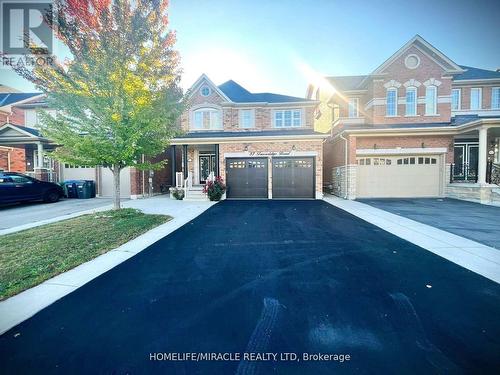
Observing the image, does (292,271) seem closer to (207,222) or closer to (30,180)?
(207,222)

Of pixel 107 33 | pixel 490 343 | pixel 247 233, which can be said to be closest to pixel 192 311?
pixel 490 343

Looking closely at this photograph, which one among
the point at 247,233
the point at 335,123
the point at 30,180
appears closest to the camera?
the point at 247,233

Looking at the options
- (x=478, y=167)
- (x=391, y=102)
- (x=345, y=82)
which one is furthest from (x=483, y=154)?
(x=345, y=82)

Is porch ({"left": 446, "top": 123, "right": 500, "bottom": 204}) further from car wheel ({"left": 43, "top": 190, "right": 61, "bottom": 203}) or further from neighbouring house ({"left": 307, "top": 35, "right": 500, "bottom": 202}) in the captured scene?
car wheel ({"left": 43, "top": 190, "right": 61, "bottom": 203})

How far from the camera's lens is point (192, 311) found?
2805mm

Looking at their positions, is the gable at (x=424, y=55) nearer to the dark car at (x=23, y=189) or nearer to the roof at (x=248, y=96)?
the roof at (x=248, y=96)

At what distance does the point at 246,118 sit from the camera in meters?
16.6

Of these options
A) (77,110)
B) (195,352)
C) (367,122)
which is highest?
(367,122)

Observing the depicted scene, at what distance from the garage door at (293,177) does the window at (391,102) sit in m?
6.86

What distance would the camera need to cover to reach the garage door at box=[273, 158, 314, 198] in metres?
14.0

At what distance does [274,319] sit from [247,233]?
12.4 feet

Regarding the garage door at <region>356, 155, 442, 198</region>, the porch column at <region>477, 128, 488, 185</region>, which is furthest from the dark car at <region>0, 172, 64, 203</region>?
the porch column at <region>477, 128, 488, 185</region>

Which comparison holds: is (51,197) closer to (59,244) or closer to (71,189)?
(71,189)

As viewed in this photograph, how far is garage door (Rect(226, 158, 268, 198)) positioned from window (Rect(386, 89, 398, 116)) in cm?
948
